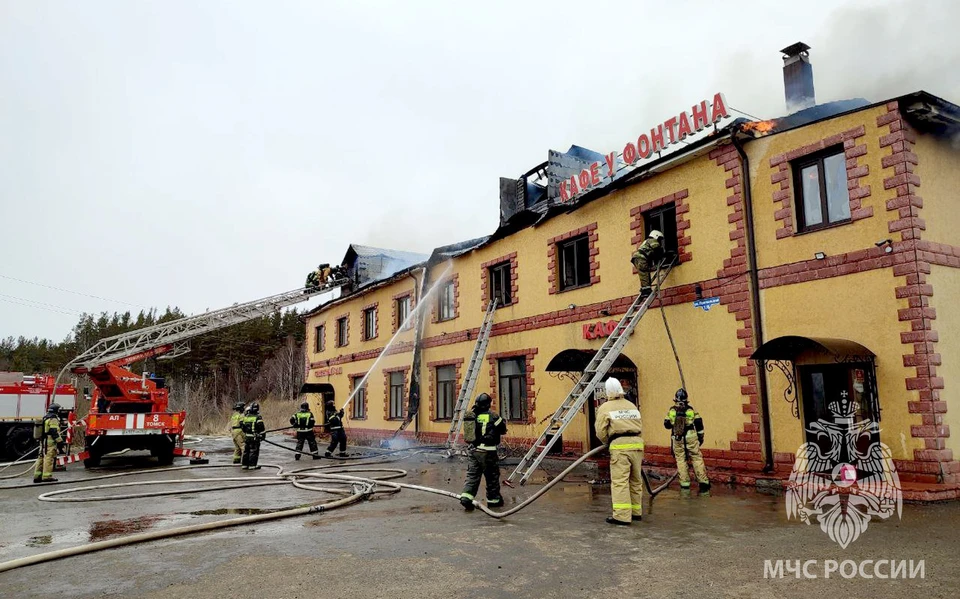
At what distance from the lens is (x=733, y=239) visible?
11414 millimetres

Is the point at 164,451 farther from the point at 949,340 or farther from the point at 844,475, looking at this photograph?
the point at 949,340

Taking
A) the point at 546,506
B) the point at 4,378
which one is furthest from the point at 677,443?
the point at 4,378

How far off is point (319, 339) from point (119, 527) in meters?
21.7

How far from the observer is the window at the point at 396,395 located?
71.8ft

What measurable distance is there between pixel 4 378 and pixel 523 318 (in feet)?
48.3

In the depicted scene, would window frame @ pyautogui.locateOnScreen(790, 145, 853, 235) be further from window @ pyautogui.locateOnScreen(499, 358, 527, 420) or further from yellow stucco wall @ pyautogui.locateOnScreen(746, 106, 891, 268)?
window @ pyautogui.locateOnScreen(499, 358, 527, 420)

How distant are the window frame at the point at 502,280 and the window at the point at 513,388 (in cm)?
162

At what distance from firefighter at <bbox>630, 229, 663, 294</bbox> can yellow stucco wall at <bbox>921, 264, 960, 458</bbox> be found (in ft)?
14.3

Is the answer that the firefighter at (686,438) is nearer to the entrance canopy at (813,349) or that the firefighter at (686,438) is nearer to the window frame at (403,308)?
the entrance canopy at (813,349)

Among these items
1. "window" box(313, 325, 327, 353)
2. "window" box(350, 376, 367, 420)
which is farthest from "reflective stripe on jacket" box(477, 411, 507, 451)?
"window" box(313, 325, 327, 353)

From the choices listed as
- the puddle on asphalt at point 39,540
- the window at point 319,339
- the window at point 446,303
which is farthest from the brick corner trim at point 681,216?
the window at point 319,339

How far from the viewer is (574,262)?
15.1 meters

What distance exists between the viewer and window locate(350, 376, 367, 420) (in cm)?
2420

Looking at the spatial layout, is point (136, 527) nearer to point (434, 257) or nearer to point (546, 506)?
point (546, 506)
